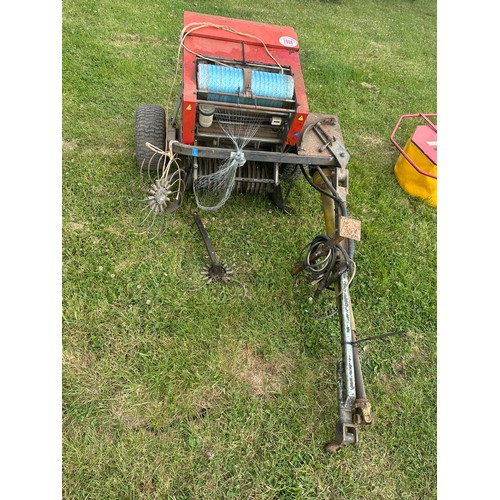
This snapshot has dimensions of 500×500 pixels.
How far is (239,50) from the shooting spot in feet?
12.2

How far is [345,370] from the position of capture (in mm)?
2887

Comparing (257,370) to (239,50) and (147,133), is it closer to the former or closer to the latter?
(147,133)

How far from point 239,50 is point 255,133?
0.75 metres

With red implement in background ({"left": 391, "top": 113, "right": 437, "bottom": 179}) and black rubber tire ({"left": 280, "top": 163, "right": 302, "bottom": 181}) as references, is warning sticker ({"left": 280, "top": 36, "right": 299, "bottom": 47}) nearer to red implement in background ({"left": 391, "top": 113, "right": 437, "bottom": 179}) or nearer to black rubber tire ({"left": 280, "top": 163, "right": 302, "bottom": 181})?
black rubber tire ({"left": 280, "top": 163, "right": 302, "bottom": 181})

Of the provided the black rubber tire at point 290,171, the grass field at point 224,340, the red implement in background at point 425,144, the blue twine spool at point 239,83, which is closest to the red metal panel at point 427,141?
the red implement in background at point 425,144

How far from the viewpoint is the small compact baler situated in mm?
3305

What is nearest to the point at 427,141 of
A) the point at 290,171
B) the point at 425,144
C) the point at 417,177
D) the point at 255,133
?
the point at 425,144

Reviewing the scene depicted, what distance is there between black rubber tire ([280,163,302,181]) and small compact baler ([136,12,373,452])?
0.02m

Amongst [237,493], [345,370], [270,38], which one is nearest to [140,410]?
[237,493]

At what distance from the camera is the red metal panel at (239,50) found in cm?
346

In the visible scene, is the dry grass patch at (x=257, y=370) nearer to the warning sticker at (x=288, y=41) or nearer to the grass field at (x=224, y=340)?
the grass field at (x=224, y=340)

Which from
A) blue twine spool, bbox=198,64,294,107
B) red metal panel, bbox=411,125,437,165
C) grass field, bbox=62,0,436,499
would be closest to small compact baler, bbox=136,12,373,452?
blue twine spool, bbox=198,64,294,107

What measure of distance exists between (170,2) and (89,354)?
7.40 meters

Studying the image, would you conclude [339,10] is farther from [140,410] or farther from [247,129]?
[140,410]
